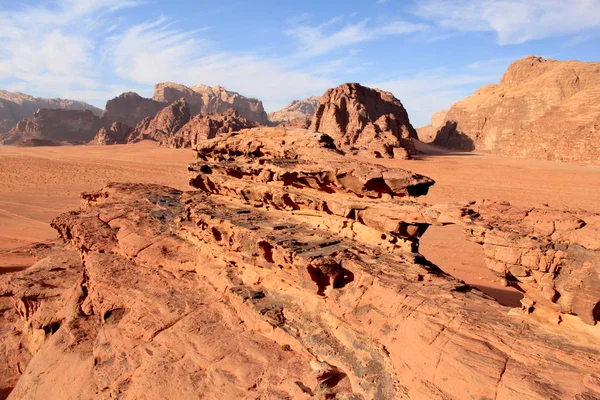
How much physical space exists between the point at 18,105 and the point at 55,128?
49631mm

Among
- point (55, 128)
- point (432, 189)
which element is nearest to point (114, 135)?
point (55, 128)

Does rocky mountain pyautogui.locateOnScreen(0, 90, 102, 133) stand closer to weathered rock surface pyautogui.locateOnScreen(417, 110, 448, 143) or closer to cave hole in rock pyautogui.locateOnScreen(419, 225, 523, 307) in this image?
weathered rock surface pyautogui.locateOnScreen(417, 110, 448, 143)

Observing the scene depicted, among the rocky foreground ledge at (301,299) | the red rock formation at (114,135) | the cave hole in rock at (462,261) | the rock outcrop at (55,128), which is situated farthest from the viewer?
the rock outcrop at (55,128)

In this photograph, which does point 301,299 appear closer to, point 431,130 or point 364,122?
point 364,122

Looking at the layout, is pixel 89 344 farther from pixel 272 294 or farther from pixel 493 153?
pixel 493 153

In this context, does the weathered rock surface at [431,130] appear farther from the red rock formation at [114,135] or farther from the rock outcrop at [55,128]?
the rock outcrop at [55,128]

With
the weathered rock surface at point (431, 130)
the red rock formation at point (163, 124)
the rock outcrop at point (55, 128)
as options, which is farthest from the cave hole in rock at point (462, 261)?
the rock outcrop at point (55, 128)

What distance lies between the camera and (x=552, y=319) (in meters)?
3.95

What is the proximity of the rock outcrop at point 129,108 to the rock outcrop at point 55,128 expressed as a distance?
559 cm

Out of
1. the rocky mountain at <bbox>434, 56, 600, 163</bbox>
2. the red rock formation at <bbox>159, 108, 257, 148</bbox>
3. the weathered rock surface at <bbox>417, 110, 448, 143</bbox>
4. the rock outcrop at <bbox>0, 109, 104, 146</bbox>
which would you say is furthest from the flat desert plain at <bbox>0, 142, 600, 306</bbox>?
the rock outcrop at <bbox>0, 109, 104, 146</bbox>

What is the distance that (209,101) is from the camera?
94.1 m

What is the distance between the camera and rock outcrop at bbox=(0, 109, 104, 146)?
69.9 metres

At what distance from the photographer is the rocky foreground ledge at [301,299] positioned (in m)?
3.74

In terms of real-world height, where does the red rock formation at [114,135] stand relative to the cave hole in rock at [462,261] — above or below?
above
